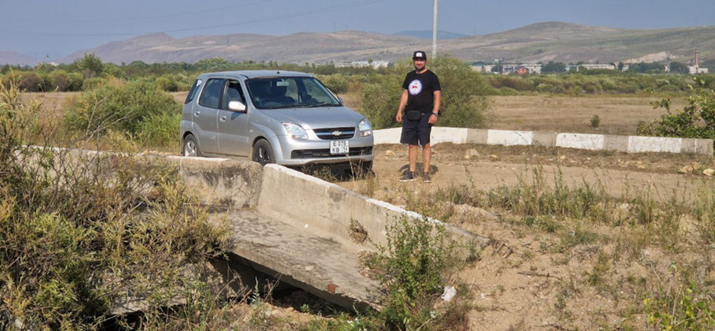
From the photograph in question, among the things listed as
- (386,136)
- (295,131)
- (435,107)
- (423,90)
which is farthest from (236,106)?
(386,136)

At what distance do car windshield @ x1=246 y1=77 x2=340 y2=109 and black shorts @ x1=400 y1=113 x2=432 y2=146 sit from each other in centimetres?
142

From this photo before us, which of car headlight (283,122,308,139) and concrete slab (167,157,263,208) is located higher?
car headlight (283,122,308,139)

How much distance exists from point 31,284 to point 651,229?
5.73 meters

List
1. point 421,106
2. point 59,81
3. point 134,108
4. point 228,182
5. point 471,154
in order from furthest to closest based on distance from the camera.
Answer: point 59,81 < point 134,108 < point 471,154 < point 421,106 < point 228,182

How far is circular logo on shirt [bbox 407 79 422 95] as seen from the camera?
11.9 m

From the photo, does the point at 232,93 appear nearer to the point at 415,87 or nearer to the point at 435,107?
the point at 415,87

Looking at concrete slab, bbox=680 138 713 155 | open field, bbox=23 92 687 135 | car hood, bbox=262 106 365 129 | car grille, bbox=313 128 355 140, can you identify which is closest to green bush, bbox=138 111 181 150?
open field, bbox=23 92 687 135

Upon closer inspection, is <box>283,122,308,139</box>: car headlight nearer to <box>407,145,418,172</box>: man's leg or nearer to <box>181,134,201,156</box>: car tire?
<box>407,145,418,172</box>: man's leg

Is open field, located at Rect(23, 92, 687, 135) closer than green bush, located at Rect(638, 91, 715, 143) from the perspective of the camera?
No

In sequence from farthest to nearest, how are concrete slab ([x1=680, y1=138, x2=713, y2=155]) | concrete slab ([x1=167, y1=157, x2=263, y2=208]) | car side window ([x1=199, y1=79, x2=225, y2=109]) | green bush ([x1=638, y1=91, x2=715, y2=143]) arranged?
1. green bush ([x1=638, y1=91, x2=715, y2=143])
2. concrete slab ([x1=680, y1=138, x2=713, y2=155])
3. car side window ([x1=199, y1=79, x2=225, y2=109])
4. concrete slab ([x1=167, y1=157, x2=263, y2=208])

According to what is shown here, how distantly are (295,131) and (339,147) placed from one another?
671 mm

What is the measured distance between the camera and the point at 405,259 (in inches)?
280

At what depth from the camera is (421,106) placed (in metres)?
11.9

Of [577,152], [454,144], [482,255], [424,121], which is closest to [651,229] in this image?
[482,255]
